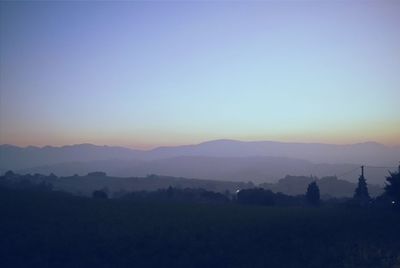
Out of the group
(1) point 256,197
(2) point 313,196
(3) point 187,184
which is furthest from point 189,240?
(3) point 187,184

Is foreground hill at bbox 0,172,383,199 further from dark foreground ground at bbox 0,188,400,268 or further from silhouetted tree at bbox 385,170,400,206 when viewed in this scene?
dark foreground ground at bbox 0,188,400,268

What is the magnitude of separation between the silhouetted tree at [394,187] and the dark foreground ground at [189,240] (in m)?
16.7

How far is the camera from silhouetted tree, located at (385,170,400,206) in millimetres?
57344

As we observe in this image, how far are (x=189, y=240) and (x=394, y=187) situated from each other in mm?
39022

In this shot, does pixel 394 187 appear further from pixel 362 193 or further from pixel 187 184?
pixel 187 184

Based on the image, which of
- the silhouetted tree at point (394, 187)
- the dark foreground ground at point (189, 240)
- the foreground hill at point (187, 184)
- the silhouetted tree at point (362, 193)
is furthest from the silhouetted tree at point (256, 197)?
the foreground hill at point (187, 184)

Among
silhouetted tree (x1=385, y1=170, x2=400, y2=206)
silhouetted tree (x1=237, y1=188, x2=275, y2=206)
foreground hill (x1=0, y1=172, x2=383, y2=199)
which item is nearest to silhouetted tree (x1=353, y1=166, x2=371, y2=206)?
silhouetted tree (x1=385, y1=170, x2=400, y2=206)

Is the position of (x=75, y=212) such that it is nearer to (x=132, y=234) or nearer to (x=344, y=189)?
(x=132, y=234)

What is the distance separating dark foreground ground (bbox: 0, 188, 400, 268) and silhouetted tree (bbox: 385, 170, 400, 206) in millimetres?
16681

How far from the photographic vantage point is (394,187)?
57.7 meters

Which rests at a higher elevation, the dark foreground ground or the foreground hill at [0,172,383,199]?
the dark foreground ground

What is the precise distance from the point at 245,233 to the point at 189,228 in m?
4.65

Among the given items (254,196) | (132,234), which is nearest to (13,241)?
(132,234)

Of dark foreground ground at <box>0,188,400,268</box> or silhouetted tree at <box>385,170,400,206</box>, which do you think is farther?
silhouetted tree at <box>385,170,400,206</box>
